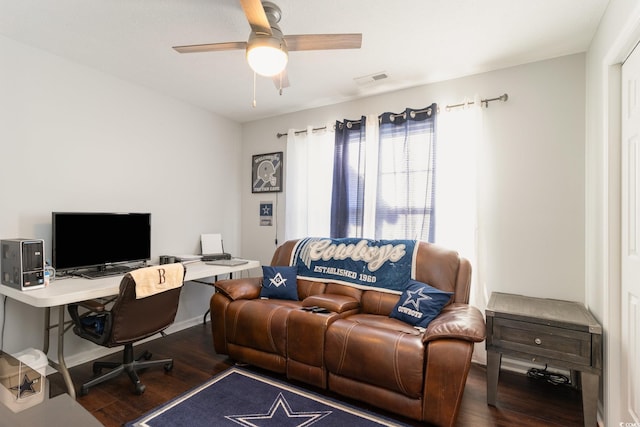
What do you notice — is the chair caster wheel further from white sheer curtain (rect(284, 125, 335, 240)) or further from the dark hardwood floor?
white sheer curtain (rect(284, 125, 335, 240))

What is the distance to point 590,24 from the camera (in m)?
2.08

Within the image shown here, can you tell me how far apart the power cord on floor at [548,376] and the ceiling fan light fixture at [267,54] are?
294 cm

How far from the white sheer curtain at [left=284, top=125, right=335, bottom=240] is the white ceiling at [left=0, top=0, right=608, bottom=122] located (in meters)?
0.72

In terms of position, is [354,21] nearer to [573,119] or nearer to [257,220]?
[573,119]

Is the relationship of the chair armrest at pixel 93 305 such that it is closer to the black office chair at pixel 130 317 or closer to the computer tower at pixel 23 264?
the black office chair at pixel 130 317

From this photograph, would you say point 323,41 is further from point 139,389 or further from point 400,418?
point 139,389

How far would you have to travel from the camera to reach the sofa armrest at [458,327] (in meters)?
1.79

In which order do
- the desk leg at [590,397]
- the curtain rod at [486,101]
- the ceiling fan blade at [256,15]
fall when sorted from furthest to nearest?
1. the curtain rod at [486,101]
2. the desk leg at [590,397]
3. the ceiling fan blade at [256,15]

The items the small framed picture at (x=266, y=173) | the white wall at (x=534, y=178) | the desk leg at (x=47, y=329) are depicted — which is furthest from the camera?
the small framed picture at (x=266, y=173)

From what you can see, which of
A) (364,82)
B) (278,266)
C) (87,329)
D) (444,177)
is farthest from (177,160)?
(444,177)

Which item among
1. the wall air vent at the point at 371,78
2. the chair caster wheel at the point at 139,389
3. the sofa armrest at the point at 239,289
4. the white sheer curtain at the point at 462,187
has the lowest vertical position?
the chair caster wheel at the point at 139,389

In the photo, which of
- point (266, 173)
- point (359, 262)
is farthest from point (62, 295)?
point (266, 173)

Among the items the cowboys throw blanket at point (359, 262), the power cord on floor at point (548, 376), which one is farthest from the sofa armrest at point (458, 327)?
the power cord on floor at point (548, 376)

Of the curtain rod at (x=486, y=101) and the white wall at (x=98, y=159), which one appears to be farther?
the curtain rod at (x=486, y=101)
